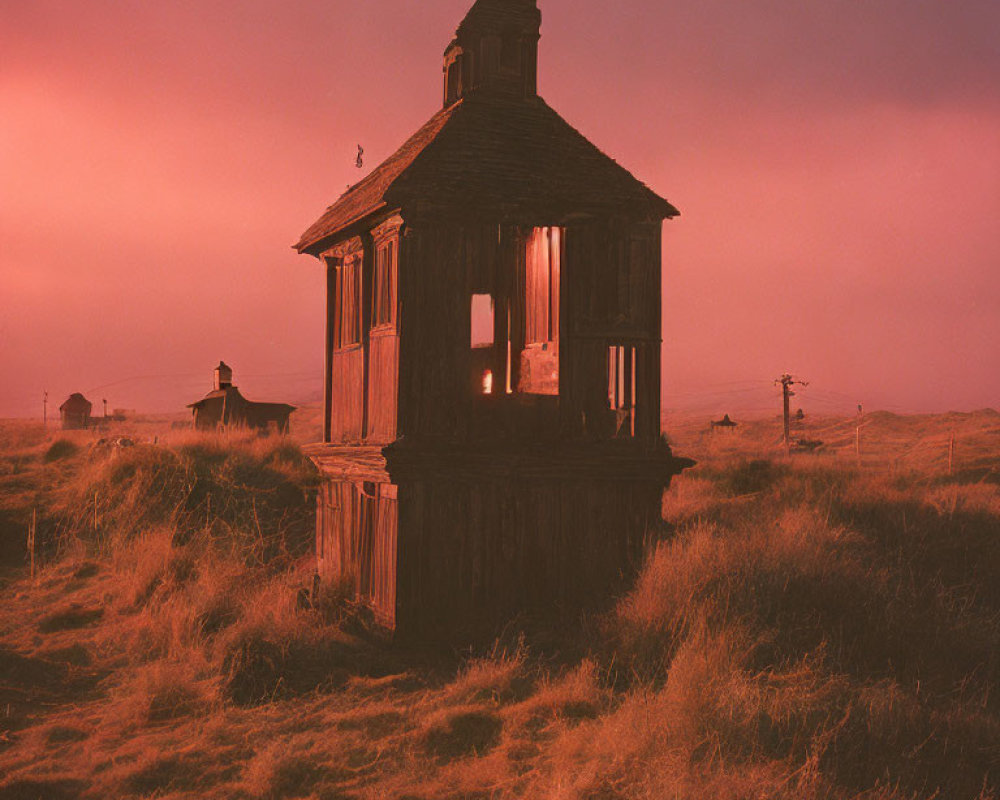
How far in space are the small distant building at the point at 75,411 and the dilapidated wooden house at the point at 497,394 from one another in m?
47.0

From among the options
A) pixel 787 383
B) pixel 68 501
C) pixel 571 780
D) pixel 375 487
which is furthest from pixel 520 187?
pixel 787 383

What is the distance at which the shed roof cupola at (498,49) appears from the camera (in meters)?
12.2

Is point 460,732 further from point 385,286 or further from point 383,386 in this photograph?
point 385,286

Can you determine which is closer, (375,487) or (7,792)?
(7,792)

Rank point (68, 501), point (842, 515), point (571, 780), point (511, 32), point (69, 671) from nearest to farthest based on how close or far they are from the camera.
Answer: point (571, 780) < point (69, 671) < point (511, 32) < point (842, 515) < point (68, 501)

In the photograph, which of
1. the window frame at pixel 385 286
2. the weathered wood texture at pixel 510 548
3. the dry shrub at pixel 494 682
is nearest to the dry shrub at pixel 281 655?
the weathered wood texture at pixel 510 548

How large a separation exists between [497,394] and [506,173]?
280 centimetres

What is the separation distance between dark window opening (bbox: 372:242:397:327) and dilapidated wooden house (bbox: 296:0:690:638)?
3 centimetres

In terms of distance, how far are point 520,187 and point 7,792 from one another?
8105 millimetres

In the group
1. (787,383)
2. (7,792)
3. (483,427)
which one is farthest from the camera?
(787,383)

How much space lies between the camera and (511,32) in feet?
40.5

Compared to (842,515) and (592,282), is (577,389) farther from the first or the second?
(842,515)

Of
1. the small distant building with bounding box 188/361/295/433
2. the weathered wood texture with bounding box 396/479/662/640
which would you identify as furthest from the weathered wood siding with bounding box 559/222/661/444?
the small distant building with bounding box 188/361/295/433

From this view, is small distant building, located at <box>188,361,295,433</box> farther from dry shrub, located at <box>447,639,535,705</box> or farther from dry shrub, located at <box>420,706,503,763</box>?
dry shrub, located at <box>420,706,503,763</box>
